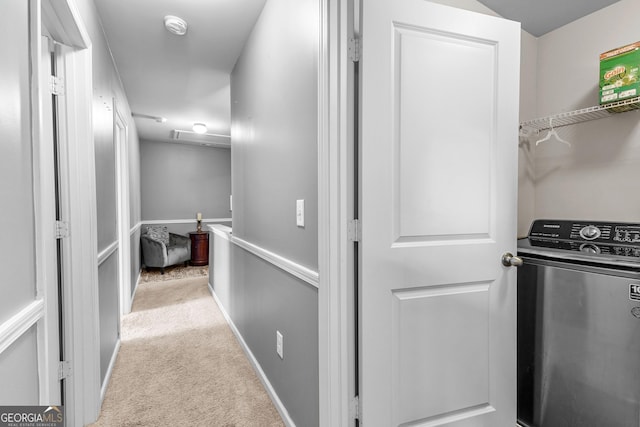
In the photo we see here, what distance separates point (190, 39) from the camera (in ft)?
7.74

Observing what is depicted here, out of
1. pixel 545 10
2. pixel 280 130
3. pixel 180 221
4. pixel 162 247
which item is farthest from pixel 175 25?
pixel 180 221

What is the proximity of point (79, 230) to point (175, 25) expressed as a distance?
1497mm

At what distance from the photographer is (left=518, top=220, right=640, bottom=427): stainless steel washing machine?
1213 millimetres

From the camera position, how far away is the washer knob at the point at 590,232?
5.32ft

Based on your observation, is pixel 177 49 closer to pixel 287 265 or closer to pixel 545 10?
pixel 287 265

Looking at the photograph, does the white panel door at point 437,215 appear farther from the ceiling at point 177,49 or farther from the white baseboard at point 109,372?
the white baseboard at point 109,372

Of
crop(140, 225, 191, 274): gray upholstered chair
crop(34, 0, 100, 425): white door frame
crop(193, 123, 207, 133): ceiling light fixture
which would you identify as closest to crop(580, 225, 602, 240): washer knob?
crop(34, 0, 100, 425): white door frame

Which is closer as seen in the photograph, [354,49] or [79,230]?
[354,49]

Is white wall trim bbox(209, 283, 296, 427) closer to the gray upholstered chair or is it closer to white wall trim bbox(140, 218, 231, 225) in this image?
the gray upholstered chair

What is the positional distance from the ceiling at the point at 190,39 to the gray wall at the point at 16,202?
1.38 metres

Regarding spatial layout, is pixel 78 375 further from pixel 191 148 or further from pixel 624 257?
pixel 191 148

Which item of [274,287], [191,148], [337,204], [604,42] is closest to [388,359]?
[337,204]

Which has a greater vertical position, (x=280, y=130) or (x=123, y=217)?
(x=280, y=130)

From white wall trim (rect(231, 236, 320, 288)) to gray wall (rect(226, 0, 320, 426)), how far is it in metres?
0.03
